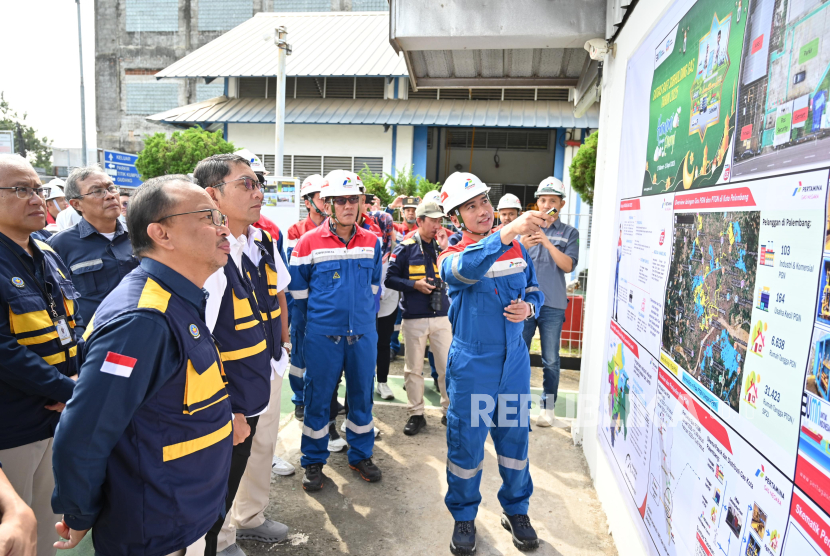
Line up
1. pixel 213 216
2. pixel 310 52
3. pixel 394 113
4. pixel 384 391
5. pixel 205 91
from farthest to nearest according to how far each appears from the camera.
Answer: pixel 205 91 → pixel 310 52 → pixel 394 113 → pixel 384 391 → pixel 213 216

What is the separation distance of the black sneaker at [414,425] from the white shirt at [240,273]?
73.5 inches

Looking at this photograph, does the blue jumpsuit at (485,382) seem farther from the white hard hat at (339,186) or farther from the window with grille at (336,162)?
the window with grille at (336,162)

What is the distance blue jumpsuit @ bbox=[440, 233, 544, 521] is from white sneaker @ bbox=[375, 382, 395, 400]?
2.49 meters

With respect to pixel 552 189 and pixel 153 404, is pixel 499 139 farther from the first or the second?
pixel 153 404

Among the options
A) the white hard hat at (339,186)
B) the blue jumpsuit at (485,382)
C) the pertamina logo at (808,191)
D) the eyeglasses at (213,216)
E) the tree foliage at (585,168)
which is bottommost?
the blue jumpsuit at (485,382)

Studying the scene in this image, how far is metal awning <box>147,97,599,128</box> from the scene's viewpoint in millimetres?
16344

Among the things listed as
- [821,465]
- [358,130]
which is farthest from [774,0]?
[358,130]

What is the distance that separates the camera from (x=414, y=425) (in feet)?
15.5

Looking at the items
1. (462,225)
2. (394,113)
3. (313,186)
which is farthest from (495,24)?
(394,113)

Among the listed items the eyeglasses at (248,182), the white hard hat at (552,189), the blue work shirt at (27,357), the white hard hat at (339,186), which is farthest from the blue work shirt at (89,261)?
the white hard hat at (552,189)

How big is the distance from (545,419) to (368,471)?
1911 mm

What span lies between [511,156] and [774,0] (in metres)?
19.7

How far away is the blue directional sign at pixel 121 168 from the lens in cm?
1972

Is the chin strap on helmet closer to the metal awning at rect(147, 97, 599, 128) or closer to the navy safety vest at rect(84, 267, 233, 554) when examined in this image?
the navy safety vest at rect(84, 267, 233, 554)
